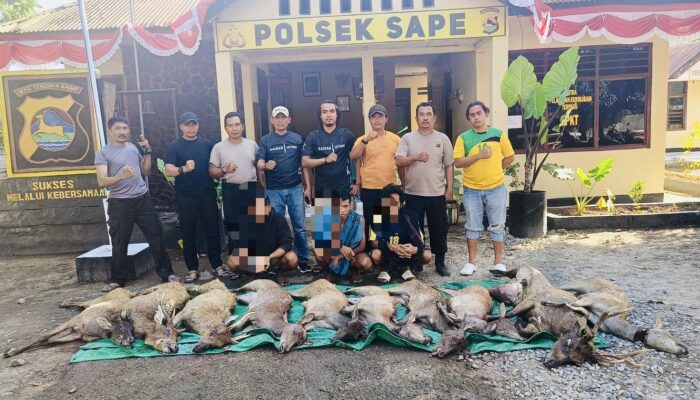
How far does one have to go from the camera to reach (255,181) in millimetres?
5633

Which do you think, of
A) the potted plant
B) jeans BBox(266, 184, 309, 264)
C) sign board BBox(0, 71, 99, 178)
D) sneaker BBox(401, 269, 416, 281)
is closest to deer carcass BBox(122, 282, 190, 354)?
jeans BBox(266, 184, 309, 264)

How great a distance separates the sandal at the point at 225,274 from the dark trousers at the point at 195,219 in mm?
191

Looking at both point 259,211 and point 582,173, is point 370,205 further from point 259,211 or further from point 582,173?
point 582,173

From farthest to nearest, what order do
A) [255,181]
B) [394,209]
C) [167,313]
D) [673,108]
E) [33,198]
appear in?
[673,108] → [33,198] → [255,181] → [394,209] → [167,313]

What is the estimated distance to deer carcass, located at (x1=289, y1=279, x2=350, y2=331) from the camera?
13.7 feet

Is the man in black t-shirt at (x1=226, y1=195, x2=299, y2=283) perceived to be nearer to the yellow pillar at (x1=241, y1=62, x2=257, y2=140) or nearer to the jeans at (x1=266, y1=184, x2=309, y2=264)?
the jeans at (x1=266, y1=184, x2=309, y2=264)

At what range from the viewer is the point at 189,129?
561 cm

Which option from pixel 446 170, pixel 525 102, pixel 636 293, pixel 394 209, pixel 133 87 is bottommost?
pixel 636 293

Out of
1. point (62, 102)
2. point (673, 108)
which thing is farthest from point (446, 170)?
point (673, 108)

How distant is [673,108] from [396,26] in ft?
58.7

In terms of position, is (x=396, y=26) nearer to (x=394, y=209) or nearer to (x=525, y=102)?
(x=525, y=102)

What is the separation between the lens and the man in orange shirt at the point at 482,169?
537 cm

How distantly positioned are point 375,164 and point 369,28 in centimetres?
262

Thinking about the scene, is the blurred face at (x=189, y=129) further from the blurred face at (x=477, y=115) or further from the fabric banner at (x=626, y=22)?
the fabric banner at (x=626, y=22)
